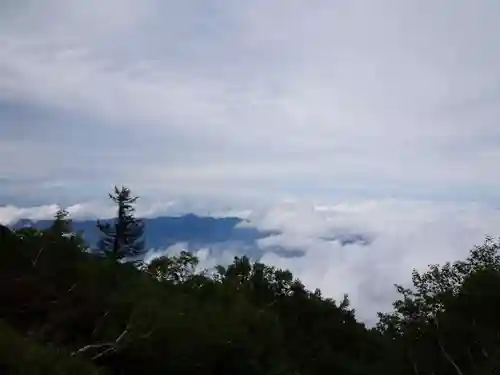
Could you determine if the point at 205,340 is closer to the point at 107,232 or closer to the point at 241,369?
the point at 241,369

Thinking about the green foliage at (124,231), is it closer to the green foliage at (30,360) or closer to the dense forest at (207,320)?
the dense forest at (207,320)

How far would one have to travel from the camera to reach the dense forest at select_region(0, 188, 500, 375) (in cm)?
1447

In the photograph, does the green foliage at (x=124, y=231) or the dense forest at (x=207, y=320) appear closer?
the dense forest at (x=207, y=320)

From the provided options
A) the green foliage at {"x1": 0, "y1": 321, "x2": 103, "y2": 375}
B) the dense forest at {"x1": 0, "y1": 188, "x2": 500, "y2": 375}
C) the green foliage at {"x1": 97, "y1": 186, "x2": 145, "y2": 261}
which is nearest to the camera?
the green foliage at {"x1": 0, "y1": 321, "x2": 103, "y2": 375}

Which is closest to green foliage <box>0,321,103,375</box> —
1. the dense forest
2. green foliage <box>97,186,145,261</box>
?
the dense forest

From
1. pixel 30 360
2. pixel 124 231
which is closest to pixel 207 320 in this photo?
pixel 30 360

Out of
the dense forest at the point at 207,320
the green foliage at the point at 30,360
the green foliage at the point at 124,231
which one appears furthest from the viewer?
the green foliage at the point at 124,231

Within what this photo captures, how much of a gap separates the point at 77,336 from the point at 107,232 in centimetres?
2472

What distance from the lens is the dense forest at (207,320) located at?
1447 cm

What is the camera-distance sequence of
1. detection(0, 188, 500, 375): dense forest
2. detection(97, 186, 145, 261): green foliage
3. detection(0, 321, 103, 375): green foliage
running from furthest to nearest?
1. detection(97, 186, 145, 261): green foliage
2. detection(0, 188, 500, 375): dense forest
3. detection(0, 321, 103, 375): green foliage

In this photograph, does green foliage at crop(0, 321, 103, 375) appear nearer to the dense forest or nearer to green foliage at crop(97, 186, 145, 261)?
the dense forest

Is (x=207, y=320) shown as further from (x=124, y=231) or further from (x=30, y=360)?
(x=124, y=231)

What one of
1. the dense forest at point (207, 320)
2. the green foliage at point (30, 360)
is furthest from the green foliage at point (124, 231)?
the green foliage at point (30, 360)

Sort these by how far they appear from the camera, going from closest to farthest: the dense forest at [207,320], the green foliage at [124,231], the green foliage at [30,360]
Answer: the green foliage at [30,360] → the dense forest at [207,320] → the green foliage at [124,231]
